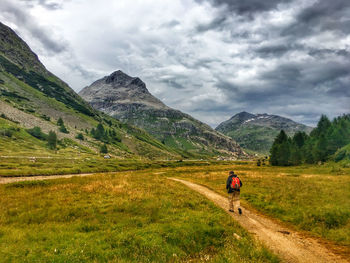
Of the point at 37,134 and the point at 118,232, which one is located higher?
the point at 37,134

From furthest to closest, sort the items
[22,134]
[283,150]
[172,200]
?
1. [22,134]
2. [283,150]
3. [172,200]

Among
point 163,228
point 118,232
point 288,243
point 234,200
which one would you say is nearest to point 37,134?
point 234,200

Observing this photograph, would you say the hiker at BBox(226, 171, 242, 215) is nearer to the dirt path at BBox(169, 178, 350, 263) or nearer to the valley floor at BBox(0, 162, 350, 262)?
the valley floor at BBox(0, 162, 350, 262)

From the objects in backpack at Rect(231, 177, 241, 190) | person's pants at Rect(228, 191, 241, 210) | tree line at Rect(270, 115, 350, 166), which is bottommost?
person's pants at Rect(228, 191, 241, 210)

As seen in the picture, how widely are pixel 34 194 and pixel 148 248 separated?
15360 millimetres

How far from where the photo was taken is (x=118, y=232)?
11.0 metres

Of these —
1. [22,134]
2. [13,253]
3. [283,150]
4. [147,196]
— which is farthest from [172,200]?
[22,134]

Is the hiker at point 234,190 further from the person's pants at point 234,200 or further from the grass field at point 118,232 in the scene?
the grass field at point 118,232

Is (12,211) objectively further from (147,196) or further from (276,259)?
(276,259)

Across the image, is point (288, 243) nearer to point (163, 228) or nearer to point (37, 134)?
point (163, 228)

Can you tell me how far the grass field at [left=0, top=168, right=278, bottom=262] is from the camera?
889 cm

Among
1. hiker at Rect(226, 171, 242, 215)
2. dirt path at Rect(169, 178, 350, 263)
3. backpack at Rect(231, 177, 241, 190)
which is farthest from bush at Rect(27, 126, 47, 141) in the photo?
dirt path at Rect(169, 178, 350, 263)

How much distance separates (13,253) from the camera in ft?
28.0

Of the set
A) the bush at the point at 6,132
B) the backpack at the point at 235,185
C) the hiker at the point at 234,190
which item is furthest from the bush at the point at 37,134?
the backpack at the point at 235,185
